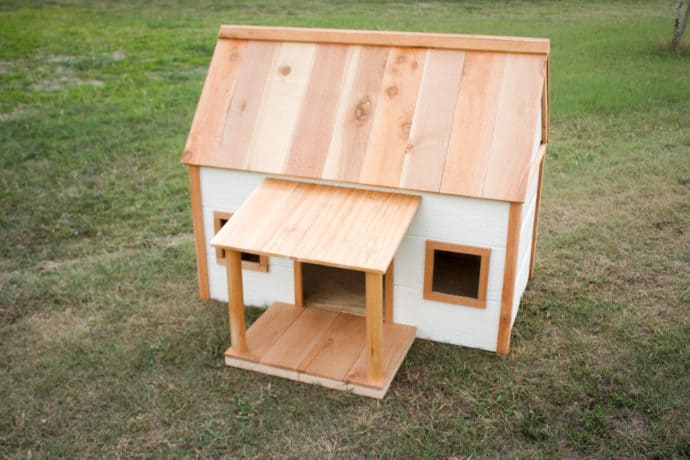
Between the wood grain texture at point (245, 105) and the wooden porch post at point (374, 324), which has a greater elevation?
the wood grain texture at point (245, 105)

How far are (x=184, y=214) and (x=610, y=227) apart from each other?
179 inches

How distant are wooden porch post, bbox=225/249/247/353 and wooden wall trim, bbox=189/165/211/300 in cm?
86

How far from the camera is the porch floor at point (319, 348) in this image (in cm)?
494

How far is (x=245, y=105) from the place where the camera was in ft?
18.1

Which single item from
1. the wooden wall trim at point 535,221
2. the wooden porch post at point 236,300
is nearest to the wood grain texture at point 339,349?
the wooden porch post at point 236,300

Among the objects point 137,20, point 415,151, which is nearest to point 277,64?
point 415,151

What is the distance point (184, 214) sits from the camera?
7.90 metres

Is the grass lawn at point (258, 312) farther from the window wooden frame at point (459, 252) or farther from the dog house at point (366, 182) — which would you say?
the window wooden frame at point (459, 252)

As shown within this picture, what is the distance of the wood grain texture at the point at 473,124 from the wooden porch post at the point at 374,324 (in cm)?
86

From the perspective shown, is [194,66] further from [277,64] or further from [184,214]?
[277,64]

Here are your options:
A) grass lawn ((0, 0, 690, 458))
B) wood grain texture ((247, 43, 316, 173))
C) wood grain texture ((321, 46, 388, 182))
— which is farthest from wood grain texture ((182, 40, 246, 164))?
grass lawn ((0, 0, 690, 458))

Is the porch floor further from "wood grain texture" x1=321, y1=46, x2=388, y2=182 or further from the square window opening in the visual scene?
"wood grain texture" x1=321, y1=46, x2=388, y2=182

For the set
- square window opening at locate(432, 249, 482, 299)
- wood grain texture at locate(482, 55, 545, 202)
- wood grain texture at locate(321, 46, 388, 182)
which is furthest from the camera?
square window opening at locate(432, 249, 482, 299)

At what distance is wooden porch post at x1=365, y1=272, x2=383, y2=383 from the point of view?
177 inches
